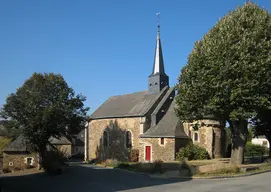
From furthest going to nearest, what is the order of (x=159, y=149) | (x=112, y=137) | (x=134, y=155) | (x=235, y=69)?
(x=112, y=137)
(x=134, y=155)
(x=159, y=149)
(x=235, y=69)

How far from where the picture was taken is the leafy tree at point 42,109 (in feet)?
88.2

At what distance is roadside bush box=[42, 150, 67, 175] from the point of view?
24547 mm

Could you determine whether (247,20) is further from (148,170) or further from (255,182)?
(148,170)

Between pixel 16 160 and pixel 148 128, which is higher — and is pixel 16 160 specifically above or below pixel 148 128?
below

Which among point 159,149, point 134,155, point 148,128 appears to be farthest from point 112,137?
point 159,149

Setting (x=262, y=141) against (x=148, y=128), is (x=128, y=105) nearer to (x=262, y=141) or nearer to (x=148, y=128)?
(x=148, y=128)

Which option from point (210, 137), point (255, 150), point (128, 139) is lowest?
point (255, 150)

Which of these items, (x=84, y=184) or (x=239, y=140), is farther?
(x=239, y=140)

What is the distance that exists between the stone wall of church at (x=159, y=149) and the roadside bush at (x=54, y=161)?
1054 centimetres

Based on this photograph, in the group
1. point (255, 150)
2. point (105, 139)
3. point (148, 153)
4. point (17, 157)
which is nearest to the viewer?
point (17, 157)

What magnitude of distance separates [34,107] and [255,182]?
19034 millimetres

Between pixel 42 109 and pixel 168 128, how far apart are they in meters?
13.7

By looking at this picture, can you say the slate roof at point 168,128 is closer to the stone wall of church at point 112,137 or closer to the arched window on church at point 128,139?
the stone wall of church at point 112,137

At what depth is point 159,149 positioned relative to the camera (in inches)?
1302
